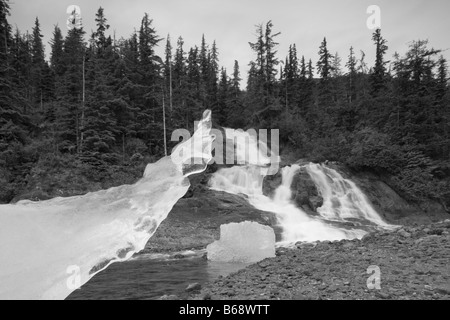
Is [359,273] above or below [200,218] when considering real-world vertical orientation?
above

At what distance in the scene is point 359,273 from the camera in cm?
638

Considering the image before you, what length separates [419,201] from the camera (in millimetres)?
25781

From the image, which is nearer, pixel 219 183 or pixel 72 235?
pixel 72 235

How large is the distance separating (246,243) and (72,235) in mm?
6590

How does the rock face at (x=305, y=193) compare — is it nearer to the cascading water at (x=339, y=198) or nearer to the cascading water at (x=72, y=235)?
the cascading water at (x=339, y=198)

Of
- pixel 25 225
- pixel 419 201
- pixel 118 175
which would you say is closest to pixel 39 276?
pixel 25 225

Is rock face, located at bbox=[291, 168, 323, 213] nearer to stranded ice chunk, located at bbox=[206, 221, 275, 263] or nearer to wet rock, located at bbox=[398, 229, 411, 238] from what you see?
stranded ice chunk, located at bbox=[206, 221, 275, 263]

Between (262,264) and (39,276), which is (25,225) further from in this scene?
(262,264)

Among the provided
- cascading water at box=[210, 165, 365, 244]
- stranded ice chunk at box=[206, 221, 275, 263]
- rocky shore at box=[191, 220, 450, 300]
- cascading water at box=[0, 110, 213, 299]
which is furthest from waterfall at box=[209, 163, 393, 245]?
cascading water at box=[0, 110, 213, 299]

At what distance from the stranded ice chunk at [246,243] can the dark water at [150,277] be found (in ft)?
1.64

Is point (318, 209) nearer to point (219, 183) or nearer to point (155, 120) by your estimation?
point (219, 183)

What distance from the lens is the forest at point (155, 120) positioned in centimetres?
2355

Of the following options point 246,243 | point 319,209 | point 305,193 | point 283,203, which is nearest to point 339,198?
point 319,209
